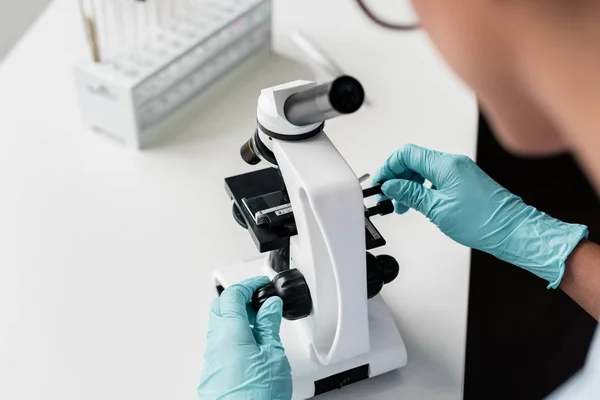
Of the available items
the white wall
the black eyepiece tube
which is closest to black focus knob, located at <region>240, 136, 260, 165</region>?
the black eyepiece tube

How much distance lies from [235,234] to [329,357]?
1.20ft

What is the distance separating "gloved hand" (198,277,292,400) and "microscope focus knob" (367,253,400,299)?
0.42 ft

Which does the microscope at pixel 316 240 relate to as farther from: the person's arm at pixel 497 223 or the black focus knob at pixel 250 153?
the person's arm at pixel 497 223

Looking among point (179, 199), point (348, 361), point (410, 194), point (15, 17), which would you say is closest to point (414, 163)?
point (410, 194)

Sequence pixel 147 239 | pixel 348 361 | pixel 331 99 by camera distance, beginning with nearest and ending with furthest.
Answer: pixel 331 99
pixel 348 361
pixel 147 239

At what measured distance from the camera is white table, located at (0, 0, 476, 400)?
1000 millimetres

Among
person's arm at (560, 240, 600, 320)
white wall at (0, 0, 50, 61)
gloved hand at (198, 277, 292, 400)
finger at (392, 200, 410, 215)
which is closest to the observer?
gloved hand at (198, 277, 292, 400)

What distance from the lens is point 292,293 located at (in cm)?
90

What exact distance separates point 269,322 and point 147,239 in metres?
0.38

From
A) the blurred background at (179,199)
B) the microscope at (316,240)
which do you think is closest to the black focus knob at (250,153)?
the microscope at (316,240)

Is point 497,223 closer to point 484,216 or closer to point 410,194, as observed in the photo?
point 484,216

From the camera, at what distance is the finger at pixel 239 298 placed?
2.98ft

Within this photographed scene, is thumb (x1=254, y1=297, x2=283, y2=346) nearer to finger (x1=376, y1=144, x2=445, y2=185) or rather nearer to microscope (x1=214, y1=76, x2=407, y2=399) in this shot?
microscope (x1=214, y1=76, x2=407, y2=399)

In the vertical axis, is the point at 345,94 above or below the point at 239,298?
above
